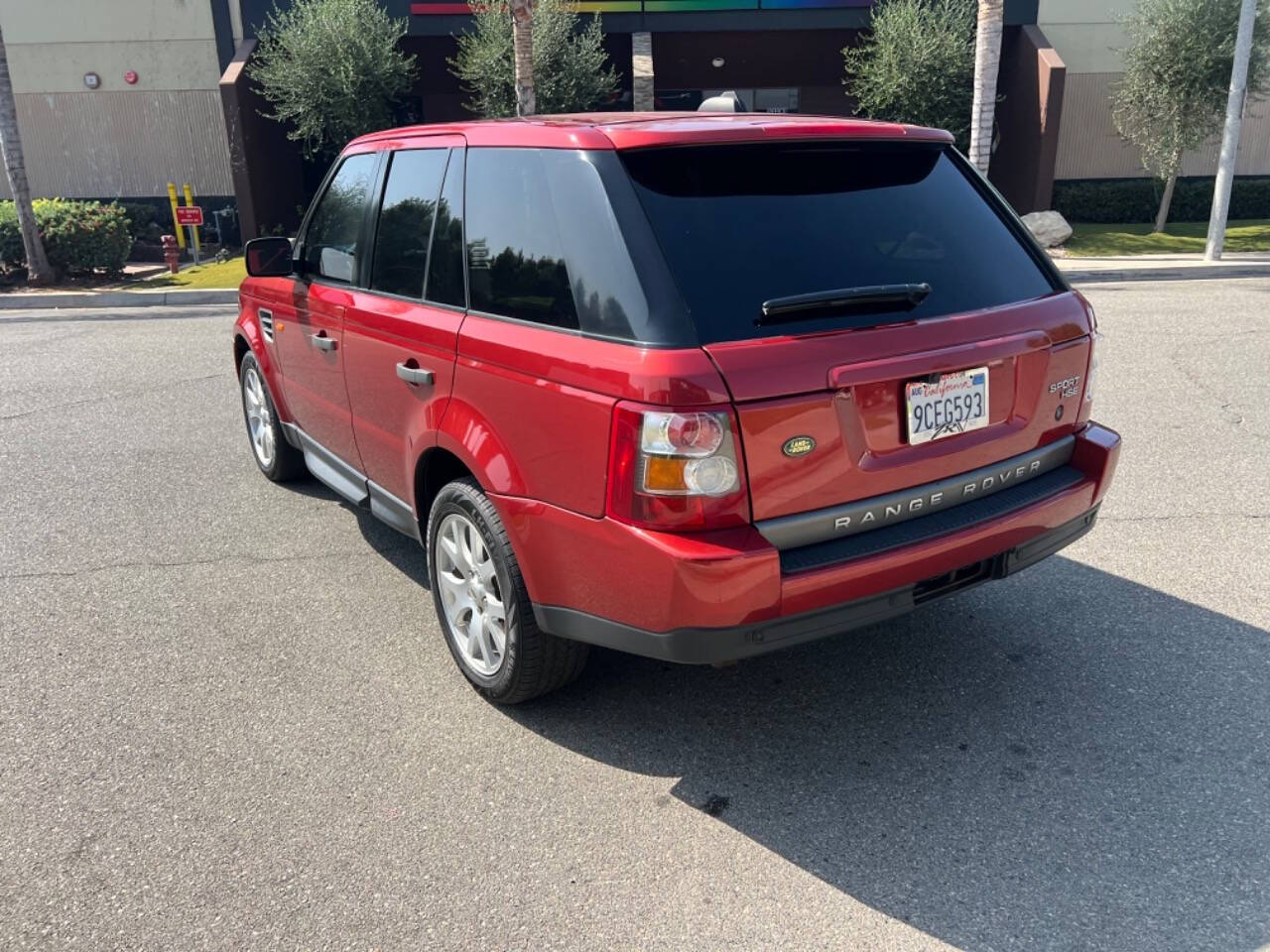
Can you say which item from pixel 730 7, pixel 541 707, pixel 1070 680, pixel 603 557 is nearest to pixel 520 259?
pixel 603 557

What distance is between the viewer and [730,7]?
20.4 m

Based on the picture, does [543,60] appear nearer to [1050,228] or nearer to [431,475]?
[1050,228]

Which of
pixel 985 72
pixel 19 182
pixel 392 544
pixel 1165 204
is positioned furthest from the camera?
pixel 1165 204

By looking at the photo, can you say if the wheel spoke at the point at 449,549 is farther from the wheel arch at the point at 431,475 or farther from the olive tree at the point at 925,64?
the olive tree at the point at 925,64

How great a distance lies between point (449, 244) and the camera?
140 inches

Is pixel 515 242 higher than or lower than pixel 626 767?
higher

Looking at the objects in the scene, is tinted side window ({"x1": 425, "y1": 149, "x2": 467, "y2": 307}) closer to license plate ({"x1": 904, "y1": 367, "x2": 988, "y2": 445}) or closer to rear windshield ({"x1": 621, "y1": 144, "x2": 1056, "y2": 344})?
rear windshield ({"x1": 621, "y1": 144, "x2": 1056, "y2": 344})

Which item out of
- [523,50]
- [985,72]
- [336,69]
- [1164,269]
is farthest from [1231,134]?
[336,69]

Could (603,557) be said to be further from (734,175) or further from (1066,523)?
(1066,523)

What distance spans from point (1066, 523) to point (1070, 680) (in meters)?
0.61

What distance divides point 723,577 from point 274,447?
3954 mm

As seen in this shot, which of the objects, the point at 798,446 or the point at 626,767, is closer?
the point at 798,446

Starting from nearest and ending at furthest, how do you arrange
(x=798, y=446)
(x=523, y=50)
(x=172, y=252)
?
(x=798, y=446) < (x=523, y=50) < (x=172, y=252)

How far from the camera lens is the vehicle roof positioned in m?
2.92
